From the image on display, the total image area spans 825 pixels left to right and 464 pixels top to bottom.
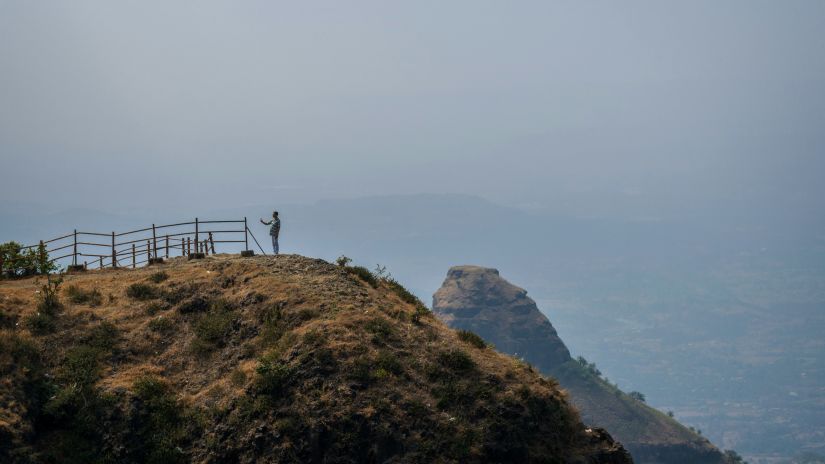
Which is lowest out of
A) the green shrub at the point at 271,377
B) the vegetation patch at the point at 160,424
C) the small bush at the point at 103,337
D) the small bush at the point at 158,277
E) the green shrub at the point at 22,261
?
the vegetation patch at the point at 160,424

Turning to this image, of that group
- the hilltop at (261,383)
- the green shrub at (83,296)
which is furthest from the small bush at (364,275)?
the green shrub at (83,296)

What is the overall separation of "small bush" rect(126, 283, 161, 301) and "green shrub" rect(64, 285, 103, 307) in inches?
63.2

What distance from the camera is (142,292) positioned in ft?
149

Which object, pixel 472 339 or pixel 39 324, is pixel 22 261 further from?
pixel 472 339

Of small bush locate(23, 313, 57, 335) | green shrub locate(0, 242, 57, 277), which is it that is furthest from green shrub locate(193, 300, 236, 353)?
green shrub locate(0, 242, 57, 277)

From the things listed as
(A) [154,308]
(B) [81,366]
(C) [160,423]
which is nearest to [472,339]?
(C) [160,423]

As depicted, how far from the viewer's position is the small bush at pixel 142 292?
1778 inches

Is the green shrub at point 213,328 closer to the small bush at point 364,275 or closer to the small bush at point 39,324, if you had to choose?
the small bush at point 39,324

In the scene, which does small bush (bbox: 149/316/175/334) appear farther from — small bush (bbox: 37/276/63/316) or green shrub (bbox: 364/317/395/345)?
green shrub (bbox: 364/317/395/345)

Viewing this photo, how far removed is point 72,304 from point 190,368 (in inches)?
361

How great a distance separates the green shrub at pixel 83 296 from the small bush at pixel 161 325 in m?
4.32

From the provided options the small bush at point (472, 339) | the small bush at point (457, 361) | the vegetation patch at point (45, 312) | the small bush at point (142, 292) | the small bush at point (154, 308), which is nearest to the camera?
the small bush at point (457, 361)

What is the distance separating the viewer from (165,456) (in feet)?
114

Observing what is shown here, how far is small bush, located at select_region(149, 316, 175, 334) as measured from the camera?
4231cm
